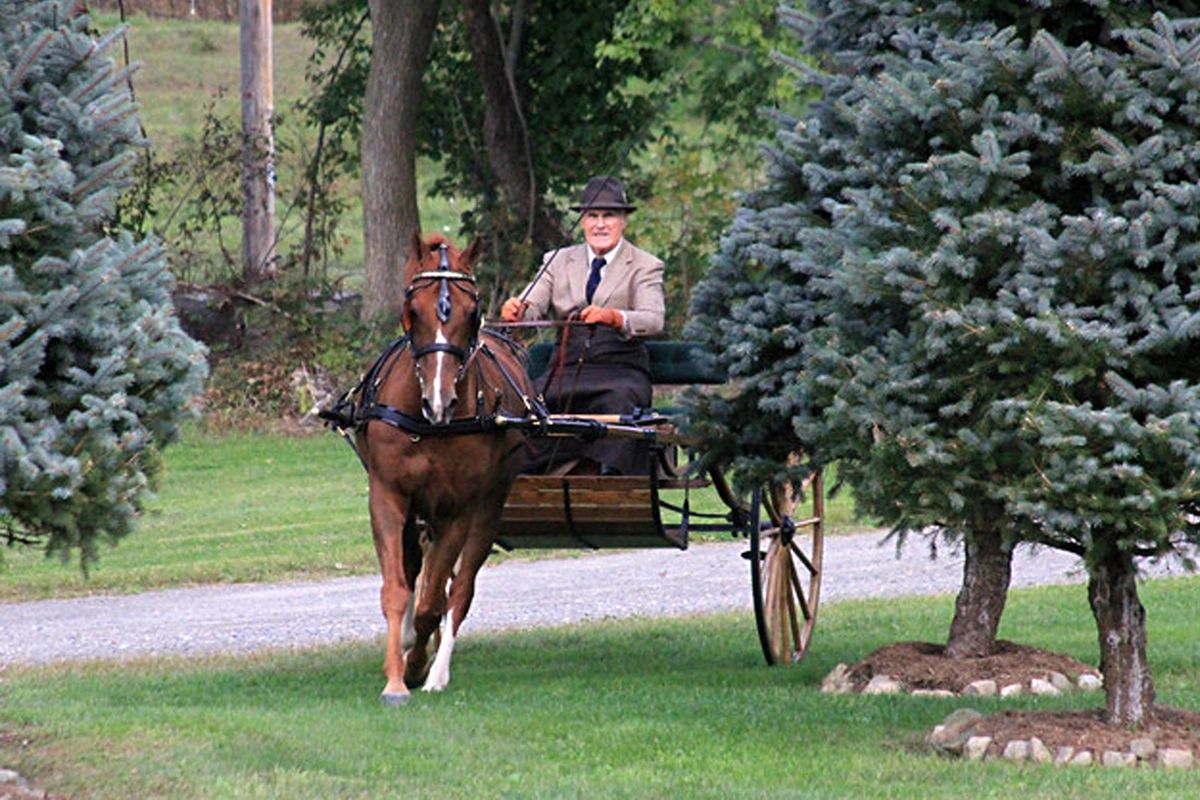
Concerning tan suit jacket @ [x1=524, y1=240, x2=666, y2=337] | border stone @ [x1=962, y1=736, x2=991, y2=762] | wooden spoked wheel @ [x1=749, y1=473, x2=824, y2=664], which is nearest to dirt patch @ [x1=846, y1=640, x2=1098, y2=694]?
wooden spoked wheel @ [x1=749, y1=473, x2=824, y2=664]

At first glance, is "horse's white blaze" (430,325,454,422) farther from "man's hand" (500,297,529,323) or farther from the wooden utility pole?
the wooden utility pole

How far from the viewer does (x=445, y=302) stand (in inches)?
396

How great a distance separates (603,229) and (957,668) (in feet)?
10.7

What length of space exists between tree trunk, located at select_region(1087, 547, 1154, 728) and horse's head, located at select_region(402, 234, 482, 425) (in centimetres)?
322

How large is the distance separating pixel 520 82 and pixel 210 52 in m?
Result: 28.6

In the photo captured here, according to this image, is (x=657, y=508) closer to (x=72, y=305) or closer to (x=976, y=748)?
(x=976, y=748)

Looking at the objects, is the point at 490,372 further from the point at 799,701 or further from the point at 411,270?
the point at 799,701

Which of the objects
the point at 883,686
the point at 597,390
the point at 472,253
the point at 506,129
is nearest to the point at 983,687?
the point at 883,686

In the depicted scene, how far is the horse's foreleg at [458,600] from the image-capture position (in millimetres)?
10602

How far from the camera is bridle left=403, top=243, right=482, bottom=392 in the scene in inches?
393

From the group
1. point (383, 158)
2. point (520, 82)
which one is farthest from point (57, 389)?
point (520, 82)

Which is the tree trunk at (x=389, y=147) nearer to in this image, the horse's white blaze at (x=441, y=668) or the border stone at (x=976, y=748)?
the horse's white blaze at (x=441, y=668)

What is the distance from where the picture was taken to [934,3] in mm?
8961

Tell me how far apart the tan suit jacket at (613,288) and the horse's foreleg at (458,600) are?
150 cm
